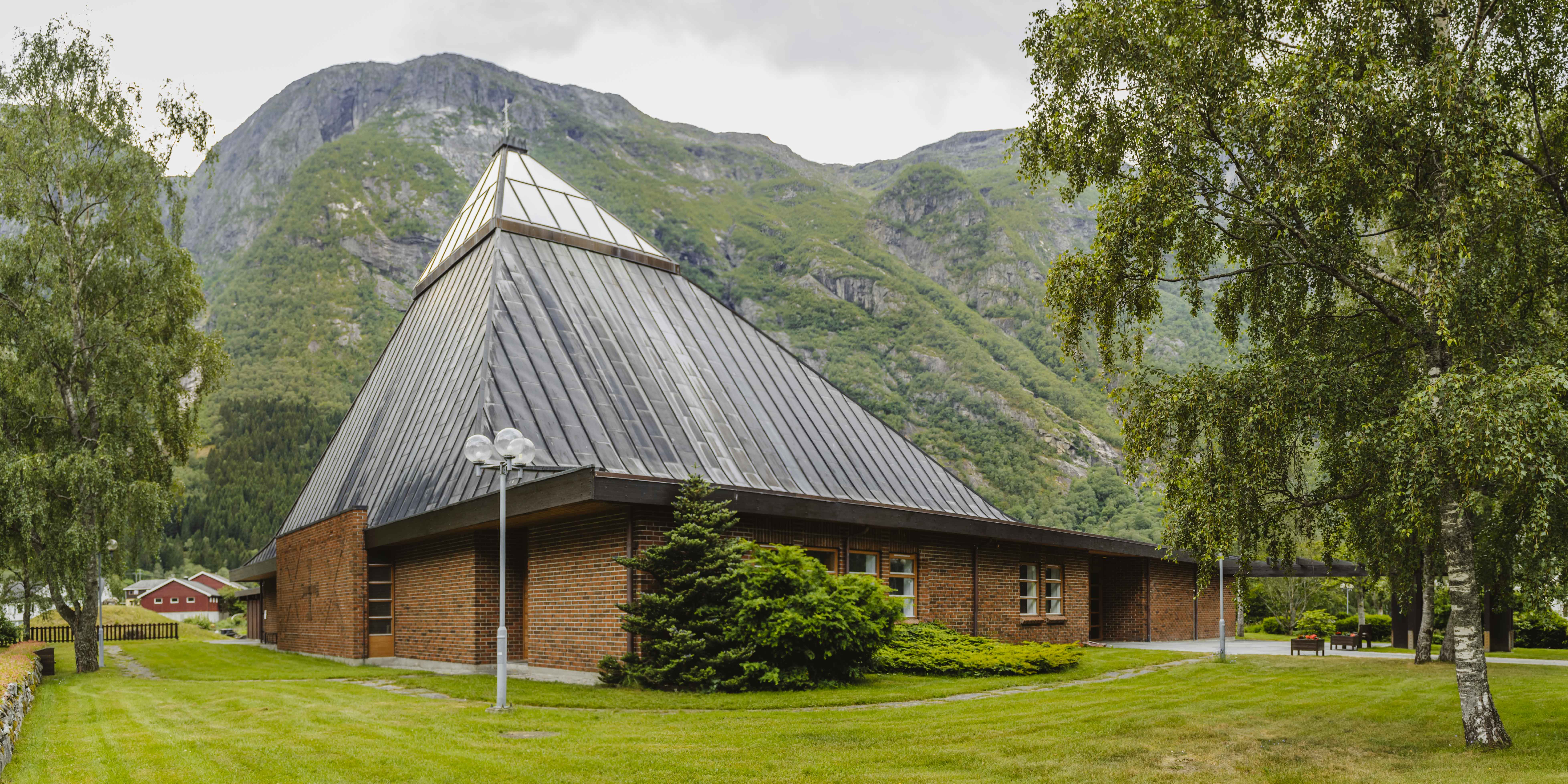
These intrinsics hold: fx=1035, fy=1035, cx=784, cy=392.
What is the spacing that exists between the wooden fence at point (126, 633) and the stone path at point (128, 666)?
41.3ft

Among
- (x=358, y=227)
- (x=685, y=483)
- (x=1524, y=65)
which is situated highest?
(x=358, y=227)

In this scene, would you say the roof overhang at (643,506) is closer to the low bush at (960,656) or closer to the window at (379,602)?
the window at (379,602)

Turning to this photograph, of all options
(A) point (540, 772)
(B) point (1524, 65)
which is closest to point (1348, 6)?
(B) point (1524, 65)

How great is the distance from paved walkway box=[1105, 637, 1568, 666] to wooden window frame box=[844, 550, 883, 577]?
10994mm

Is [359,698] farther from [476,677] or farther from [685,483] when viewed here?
[685,483]

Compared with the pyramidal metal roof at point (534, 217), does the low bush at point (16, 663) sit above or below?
below

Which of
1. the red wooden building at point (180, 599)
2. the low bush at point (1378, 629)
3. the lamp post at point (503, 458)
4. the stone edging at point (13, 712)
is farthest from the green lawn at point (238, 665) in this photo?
the red wooden building at point (180, 599)

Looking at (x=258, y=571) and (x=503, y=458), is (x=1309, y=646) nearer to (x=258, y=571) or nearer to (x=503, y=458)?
(x=503, y=458)

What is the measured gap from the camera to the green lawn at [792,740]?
31.4ft

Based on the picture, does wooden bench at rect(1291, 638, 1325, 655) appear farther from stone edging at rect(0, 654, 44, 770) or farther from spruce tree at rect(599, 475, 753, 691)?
stone edging at rect(0, 654, 44, 770)

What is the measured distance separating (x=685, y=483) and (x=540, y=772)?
7812 millimetres

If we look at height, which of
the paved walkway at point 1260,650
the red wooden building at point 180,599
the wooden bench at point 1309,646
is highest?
the wooden bench at point 1309,646

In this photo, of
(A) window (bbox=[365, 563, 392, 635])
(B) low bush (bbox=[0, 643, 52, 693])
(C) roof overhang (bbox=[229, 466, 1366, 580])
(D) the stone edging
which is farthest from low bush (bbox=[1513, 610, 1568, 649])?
(B) low bush (bbox=[0, 643, 52, 693])

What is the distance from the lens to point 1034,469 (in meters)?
101
